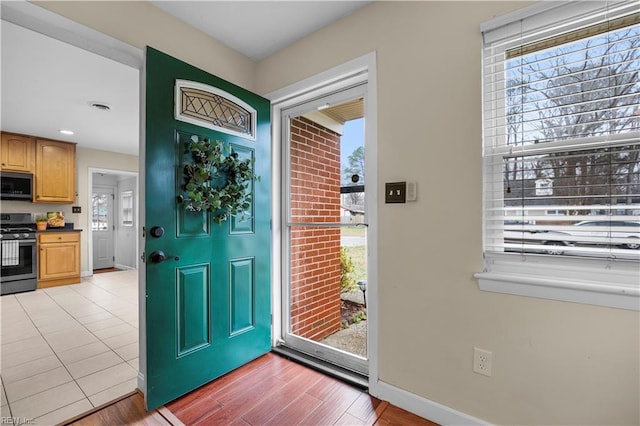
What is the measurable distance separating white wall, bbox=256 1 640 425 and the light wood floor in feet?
0.75

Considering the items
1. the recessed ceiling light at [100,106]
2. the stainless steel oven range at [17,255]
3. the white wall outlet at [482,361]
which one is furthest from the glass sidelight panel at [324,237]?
the stainless steel oven range at [17,255]

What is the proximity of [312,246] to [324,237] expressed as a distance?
14 centimetres

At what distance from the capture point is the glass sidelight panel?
221 centimetres

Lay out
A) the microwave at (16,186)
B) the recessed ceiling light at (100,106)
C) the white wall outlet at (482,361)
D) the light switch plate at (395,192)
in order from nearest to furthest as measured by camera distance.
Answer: the white wall outlet at (482,361) → the light switch plate at (395,192) → the recessed ceiling light at (100,106) → the microwave at (16,186)

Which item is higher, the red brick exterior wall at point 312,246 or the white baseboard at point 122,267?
the red brick exterior wall at point 312,246

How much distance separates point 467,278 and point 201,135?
1.80 metres

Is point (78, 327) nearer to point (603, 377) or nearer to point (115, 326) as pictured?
point (115, 326)

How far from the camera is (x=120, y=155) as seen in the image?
19.3 ft

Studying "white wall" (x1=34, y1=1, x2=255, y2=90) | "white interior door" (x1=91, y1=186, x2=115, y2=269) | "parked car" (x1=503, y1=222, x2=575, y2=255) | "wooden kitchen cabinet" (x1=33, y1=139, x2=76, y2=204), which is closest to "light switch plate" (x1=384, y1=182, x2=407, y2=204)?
"parked car" (x1=503, y1=222, x2=575, y2=255)

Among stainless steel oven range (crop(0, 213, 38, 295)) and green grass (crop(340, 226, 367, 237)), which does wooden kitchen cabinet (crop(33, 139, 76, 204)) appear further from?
green grass (crop(340, 226, 367, 237))

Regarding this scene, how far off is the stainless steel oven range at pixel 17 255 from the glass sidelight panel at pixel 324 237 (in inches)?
179

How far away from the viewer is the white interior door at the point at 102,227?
6430 mm

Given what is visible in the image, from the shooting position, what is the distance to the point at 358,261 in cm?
230

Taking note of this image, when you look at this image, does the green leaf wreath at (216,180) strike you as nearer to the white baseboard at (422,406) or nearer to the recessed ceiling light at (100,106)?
the white baseboard at (422,406)
